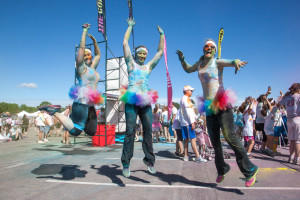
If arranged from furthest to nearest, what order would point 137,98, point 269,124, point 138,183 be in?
point 269,124 → point 138,183 → point 137,98

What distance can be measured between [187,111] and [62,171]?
3028 millimetres

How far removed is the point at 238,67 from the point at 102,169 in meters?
3.12

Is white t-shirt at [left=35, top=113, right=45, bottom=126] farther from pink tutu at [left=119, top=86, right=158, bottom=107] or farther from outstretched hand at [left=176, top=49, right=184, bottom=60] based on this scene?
outstretched hand at [left=176, top=49, right=184, bottom=60]

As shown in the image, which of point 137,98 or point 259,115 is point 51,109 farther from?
point 259,115

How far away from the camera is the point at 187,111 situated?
15.9 feet

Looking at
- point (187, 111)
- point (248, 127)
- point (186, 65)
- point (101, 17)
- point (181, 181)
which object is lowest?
point (181, 181)

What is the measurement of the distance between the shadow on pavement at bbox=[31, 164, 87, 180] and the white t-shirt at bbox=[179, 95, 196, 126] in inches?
102

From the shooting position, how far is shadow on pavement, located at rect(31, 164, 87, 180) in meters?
3.46

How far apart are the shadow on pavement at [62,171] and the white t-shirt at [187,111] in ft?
8.52

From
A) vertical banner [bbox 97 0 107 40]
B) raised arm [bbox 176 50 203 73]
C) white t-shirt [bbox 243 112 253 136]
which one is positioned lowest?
white t-shirt [bbox 243 112 253 136]

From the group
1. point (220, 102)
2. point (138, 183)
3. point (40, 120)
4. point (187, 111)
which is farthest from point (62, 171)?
point (40, 120)

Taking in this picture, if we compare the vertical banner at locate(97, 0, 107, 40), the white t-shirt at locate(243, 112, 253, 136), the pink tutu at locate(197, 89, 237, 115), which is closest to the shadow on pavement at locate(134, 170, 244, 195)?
the pink tutu at locate(197, 89, 237, 115)

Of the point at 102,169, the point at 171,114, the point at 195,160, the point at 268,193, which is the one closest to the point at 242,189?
the point at 268,193

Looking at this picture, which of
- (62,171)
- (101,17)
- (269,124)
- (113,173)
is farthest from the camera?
(101,17)
